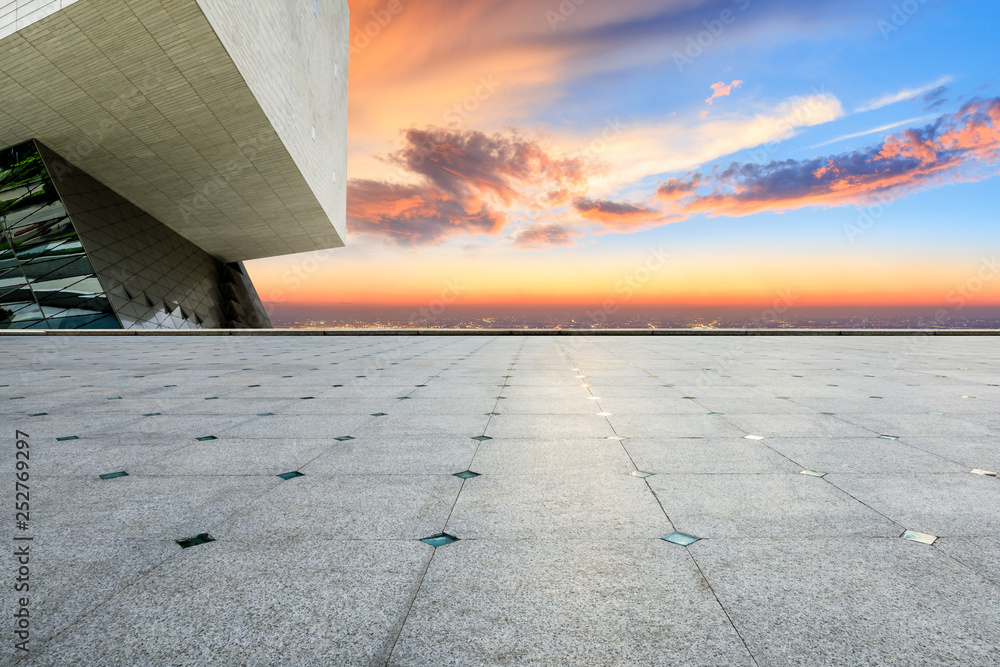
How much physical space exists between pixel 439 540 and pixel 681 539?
1220mm

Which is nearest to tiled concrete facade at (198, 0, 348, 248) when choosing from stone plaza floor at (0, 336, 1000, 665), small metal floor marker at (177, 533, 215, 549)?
stone plaza floor at (0, 336, 1000, 665)

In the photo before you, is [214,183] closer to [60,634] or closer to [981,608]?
[60,634]

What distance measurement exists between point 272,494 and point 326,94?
3259cm

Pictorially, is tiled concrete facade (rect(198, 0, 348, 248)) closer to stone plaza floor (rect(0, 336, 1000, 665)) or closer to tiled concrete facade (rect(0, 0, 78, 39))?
tiled concrete facade (rect(0, 0, 78, 39))

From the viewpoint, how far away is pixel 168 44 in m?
16.2

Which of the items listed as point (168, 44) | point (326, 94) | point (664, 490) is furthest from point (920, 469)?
point (326, 94)

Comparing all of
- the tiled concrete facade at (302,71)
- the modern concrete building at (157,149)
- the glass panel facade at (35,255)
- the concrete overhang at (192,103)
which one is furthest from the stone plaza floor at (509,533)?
the glass panel facade at (35,255)

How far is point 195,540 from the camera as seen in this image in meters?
2.61

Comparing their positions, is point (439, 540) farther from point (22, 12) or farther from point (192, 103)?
point (22, 12)

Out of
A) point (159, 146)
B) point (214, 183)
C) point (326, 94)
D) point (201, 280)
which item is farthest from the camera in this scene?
point (201, 280)

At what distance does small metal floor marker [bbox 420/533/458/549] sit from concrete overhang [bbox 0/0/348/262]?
1775 centimetres

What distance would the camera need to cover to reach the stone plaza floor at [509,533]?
72.0 inches

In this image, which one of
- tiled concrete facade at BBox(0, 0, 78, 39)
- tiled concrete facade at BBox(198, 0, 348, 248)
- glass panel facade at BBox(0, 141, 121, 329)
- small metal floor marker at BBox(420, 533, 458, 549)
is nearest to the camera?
small metal floor marker at BBox(420, 533, 458, 549)

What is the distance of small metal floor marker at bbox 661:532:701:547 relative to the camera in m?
2.56
